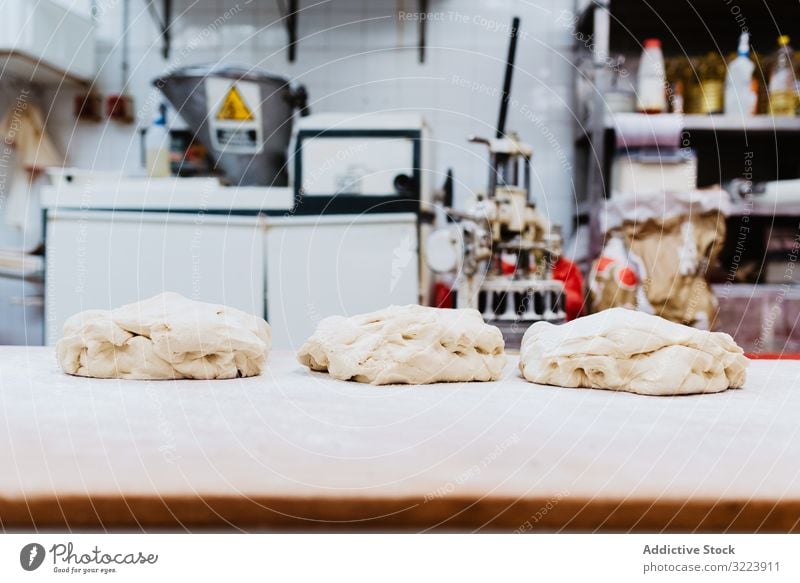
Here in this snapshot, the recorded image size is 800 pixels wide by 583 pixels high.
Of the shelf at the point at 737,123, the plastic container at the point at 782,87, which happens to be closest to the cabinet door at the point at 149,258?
the shelf at the point at 737,123

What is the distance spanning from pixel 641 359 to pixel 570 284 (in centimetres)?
95

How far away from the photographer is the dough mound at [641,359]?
28.1 inches

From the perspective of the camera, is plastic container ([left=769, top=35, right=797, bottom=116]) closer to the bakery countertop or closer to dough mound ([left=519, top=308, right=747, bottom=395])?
dough mound ([left=519, top=308, right=747, bottom=395])

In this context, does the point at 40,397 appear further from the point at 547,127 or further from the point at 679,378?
the point at 547,127

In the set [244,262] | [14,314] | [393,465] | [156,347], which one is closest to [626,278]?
[244,262]

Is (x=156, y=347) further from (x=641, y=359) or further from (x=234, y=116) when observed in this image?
(x=234, y=116)

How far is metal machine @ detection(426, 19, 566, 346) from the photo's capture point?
1.17 m

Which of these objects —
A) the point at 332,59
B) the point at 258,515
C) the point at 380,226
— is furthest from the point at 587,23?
the point at 258,515

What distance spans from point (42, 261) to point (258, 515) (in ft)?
5.94

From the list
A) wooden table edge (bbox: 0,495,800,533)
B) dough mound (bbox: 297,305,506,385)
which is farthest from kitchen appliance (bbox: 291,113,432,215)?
wooden table edge (bbox: 0,495,800,533)

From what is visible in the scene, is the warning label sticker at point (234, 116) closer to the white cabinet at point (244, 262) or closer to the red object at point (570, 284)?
the white cabinet at point (244, 262)

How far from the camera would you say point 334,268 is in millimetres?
1717

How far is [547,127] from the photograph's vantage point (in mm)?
2371

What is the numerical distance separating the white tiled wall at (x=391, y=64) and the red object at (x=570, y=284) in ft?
2.38
